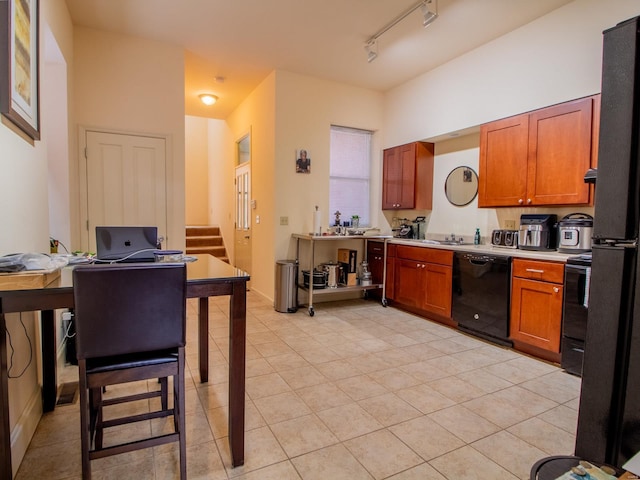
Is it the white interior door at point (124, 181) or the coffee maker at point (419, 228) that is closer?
the white interior door at point (124, 181)

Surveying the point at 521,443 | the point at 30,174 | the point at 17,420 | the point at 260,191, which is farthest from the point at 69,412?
the point at 260,191

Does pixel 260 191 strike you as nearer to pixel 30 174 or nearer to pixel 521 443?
pixel 30 174

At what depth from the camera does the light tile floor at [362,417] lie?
5.67 ft

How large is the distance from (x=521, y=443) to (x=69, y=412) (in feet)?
8.84

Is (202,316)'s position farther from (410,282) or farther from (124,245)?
(410,282)

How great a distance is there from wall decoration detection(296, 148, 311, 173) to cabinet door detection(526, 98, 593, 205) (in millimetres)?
2691

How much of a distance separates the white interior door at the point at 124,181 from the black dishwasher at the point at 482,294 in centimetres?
344

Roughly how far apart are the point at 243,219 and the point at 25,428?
4.48m

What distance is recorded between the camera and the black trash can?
4492 mm

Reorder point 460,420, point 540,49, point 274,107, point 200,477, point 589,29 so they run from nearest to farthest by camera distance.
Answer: point 200,477
point 460,420
point 589,29
point 540,49
point 274,107

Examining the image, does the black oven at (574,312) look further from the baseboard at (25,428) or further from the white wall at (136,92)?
the white wall at (136,92)

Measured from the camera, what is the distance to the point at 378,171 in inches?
215

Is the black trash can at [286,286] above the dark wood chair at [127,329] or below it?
below

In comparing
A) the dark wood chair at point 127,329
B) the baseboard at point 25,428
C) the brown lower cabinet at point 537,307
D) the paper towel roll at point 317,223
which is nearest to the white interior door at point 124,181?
the paper towel roll at point 317,223
